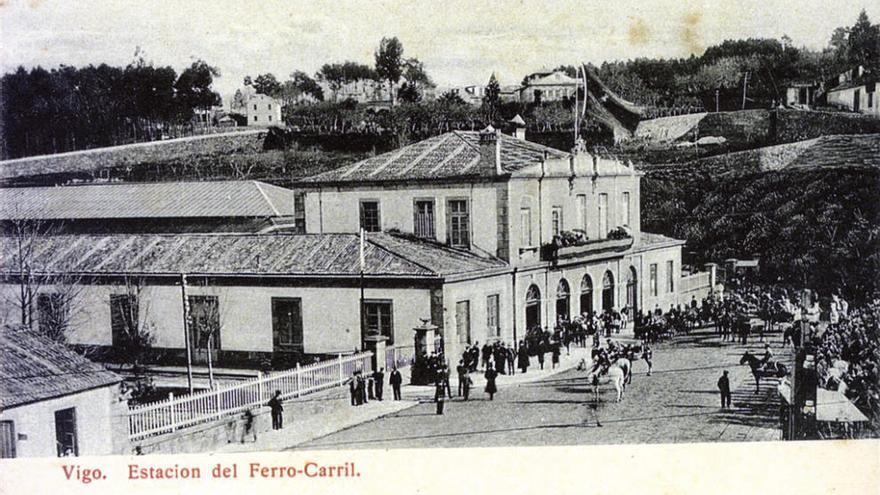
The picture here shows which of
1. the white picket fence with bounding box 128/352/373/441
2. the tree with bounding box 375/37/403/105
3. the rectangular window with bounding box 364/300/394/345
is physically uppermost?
the tree with bounding box 375/37/403/105

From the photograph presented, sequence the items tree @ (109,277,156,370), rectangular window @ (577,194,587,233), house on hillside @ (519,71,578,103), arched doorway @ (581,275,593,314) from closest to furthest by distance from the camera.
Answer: house on hillside @ (519,71,578,103) < tree @ (109,277,156,370) < rectangular window @ (577,194,587,233) < arched doorway @ (581,275,593,314)

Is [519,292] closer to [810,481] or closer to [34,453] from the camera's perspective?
[810,481]

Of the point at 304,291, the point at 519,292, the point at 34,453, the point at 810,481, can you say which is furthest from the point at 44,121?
the point at 810,481

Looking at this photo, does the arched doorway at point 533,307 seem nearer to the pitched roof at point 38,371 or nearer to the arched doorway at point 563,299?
the arched doorway at point 563,299

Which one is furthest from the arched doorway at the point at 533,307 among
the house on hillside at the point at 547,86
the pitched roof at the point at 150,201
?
the pitched roof at the point at 150,201

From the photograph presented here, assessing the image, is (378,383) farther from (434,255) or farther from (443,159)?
(443,159)

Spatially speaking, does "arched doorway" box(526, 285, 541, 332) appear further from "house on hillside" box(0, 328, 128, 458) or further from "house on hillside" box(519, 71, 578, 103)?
"house on hillside" box(0, 328, 128, 458)

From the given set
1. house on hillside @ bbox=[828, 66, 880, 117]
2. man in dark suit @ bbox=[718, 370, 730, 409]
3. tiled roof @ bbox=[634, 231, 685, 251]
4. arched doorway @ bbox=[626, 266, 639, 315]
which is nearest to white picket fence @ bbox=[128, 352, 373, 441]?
man in dark suit @ bbox=[718, 370, 730, 409]
